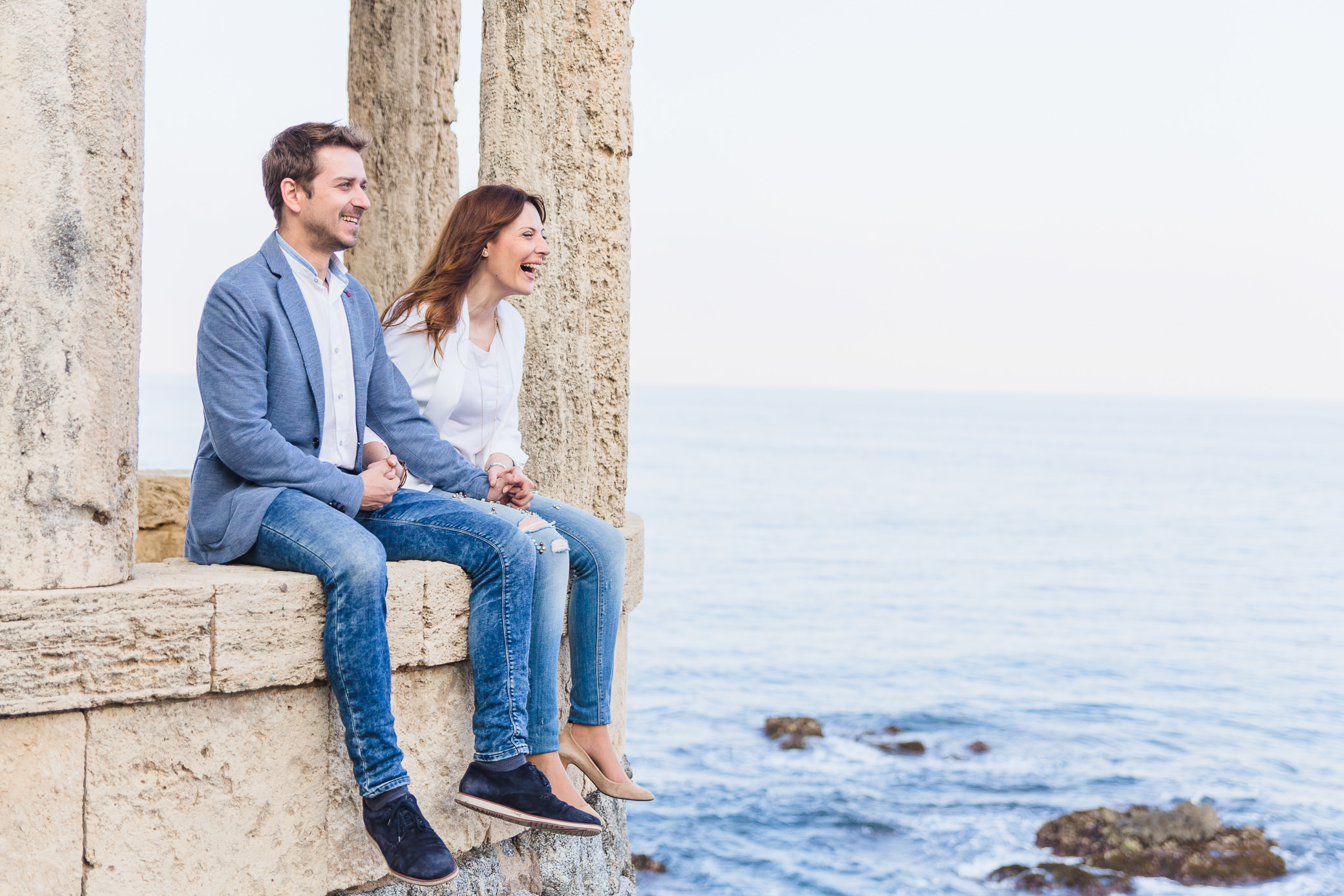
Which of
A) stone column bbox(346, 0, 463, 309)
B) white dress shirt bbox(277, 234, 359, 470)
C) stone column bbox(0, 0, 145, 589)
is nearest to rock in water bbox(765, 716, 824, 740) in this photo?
stone column bbox(346, 0, 463, 309)

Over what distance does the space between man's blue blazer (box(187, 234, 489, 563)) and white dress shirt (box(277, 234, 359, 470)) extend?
26mm

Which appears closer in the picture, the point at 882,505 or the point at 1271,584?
the point at 1271,584

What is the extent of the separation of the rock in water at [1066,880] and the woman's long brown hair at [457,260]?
33.3 ft

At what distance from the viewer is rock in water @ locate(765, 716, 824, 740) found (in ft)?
58.0

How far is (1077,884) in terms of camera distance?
38.4 feet

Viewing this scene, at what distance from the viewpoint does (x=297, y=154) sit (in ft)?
10.7

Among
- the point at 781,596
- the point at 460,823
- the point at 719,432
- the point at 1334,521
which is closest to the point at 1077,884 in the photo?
the point at 460,823

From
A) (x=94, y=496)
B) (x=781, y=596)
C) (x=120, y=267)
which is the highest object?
(x=120, y=267)

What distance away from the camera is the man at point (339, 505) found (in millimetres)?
2980

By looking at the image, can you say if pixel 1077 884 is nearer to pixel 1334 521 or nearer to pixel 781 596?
pixel 781 596

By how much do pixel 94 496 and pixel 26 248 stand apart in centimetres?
60

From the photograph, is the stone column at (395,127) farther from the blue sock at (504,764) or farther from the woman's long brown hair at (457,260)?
the blue sock at (504,764)

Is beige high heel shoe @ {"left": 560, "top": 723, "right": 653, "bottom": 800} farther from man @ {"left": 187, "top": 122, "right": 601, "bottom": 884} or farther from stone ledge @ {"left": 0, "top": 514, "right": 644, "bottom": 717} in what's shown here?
stone ledge @ {"left": 0, "top": 514, "right": 644, "bottom": 717}

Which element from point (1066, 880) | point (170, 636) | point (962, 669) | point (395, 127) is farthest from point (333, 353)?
point (962, 669)
